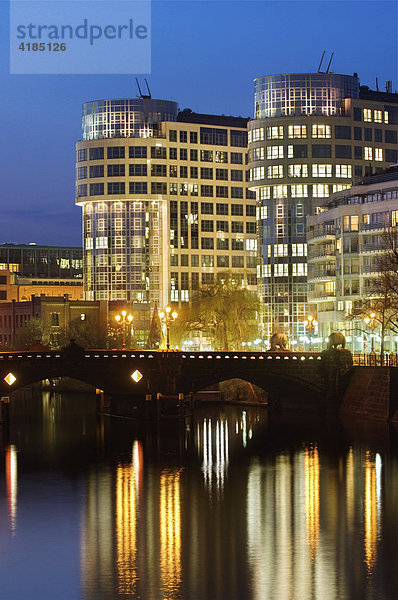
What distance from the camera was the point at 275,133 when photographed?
7776 inches

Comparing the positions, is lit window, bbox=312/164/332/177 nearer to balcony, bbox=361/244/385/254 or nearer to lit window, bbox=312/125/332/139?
lit window, bbox=312/125/332/139

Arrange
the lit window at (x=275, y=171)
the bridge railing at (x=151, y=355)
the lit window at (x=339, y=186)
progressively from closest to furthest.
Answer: the bridge railing at (x=151, y=355), the lit window at (x=275, y=171), the lit window at (x=339, y=186)

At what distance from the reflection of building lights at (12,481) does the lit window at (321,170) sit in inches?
4031

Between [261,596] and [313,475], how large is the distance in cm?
3641

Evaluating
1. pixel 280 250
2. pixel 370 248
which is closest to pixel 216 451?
pixel 370 248

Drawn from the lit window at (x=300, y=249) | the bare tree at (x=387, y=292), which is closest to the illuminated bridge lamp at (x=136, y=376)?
the bare tree at (x=387, y=292)

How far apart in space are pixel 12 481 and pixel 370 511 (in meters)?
28.4

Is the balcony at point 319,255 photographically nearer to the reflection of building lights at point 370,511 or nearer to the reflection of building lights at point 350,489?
the reflection of building lights at point 350,489

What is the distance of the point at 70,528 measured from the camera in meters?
69.8

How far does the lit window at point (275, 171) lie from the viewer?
19725cm

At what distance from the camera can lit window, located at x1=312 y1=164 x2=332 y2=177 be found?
197 m

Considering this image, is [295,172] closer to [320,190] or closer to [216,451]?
[320,190]

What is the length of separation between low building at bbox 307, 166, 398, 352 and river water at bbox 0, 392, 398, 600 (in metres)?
37.9

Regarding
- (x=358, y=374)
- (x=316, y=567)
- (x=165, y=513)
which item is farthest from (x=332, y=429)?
(x=316, y=567)
